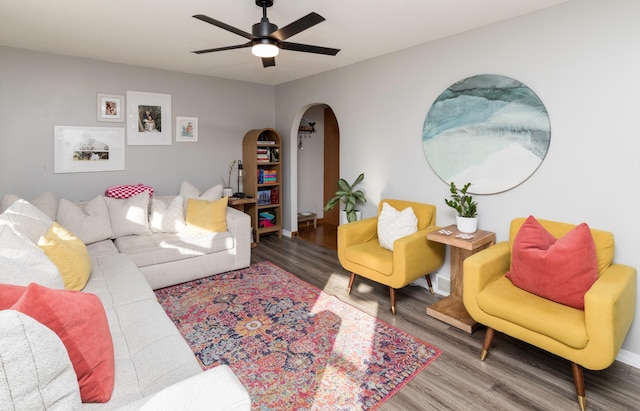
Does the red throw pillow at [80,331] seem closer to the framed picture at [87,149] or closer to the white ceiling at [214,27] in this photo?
the white ceiling at [214,27]

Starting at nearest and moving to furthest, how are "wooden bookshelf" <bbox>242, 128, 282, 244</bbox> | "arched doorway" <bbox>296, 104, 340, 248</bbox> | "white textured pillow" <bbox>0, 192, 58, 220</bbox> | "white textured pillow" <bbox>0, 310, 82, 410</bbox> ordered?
"white textured pillow" <bbox>0, 310, 82, 410</bbox>
"white textured pillow" <bbox>0, 192, 58, 220</bbox>
"wooden bookshelf" <bbox>242, 128, 282, 244</bbox>
"arched doorway" <bbox>296, 104, 340, 248</bbox>

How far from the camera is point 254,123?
555 centimetres

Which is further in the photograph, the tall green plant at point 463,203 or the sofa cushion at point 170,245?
the sofa cushion at point 170,245

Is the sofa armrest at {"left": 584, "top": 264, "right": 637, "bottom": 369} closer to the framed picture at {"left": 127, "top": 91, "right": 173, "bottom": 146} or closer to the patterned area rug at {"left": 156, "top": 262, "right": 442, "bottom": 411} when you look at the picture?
the patterned area rug at {"left": 156, "top": 262, "right": 442, "bottom": 411}

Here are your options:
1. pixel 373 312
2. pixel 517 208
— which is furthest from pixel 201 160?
pixel 517 208

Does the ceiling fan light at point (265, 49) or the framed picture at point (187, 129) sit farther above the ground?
the ceiling fan light at point (265, 49)

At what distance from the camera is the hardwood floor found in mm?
1965

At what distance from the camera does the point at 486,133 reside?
→ 9.89ft

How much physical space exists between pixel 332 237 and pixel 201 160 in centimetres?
232

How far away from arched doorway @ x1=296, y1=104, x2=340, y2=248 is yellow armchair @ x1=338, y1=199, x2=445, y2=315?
250cm

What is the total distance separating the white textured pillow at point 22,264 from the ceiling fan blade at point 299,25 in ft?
6.37

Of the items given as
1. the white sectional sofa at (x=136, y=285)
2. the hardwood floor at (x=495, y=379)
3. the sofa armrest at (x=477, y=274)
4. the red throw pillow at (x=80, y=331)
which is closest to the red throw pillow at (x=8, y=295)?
the white sectional sofa at (x=136, y=285)

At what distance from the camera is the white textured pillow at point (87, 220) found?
11.2 ft

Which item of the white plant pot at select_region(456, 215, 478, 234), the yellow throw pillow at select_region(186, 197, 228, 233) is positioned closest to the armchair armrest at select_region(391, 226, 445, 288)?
the white plant pot at select_region(456, 215, 478, 234)
